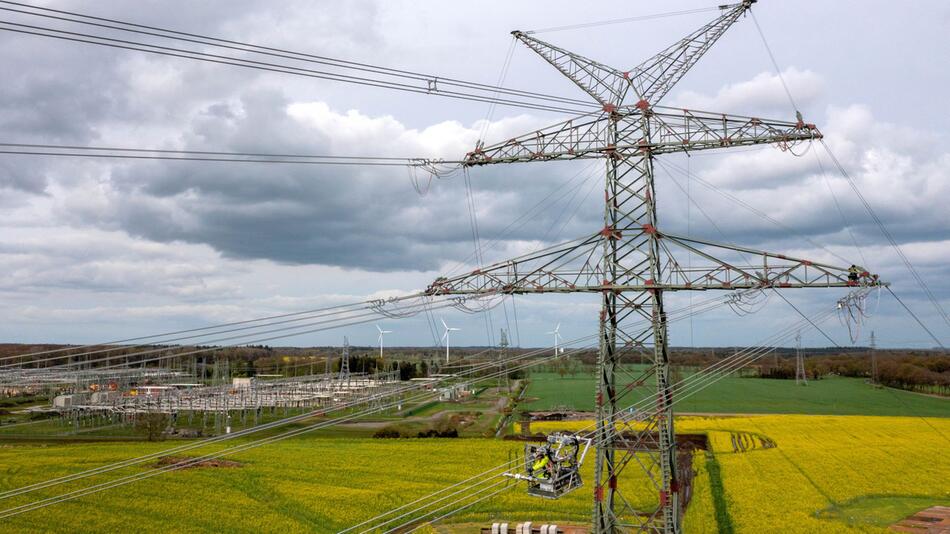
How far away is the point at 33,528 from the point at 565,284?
33640mm

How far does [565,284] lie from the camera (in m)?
21.3

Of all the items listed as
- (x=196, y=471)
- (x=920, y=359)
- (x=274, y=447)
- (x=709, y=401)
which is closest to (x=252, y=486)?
(x=196, y=471)

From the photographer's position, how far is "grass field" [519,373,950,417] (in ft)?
285

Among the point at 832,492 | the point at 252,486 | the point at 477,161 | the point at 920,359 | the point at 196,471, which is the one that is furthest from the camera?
the point at 920,359

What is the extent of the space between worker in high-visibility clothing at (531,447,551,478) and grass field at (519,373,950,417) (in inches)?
2354

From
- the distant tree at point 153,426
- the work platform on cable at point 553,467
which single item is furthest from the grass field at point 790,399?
the work platform on cable at point 553,467

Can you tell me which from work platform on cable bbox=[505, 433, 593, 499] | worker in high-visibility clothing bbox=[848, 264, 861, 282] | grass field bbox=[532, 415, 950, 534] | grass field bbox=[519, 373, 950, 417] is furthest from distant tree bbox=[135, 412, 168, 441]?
worker in high-visibility clothing bbox=[848, 264, 861, 282]

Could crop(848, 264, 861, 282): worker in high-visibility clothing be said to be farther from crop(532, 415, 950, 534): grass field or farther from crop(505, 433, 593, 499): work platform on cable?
crop(532, 415, 950, 534): grass field

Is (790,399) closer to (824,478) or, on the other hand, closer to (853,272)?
(824,478)

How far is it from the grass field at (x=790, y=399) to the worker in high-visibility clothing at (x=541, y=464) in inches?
2354

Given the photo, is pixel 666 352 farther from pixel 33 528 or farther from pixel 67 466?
pixel 67 466

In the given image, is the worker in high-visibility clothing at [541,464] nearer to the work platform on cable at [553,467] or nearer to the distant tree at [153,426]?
the work platform on cable at [553,467]

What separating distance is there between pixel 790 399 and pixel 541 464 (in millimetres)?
96064

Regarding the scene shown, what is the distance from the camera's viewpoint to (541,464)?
18625mm
